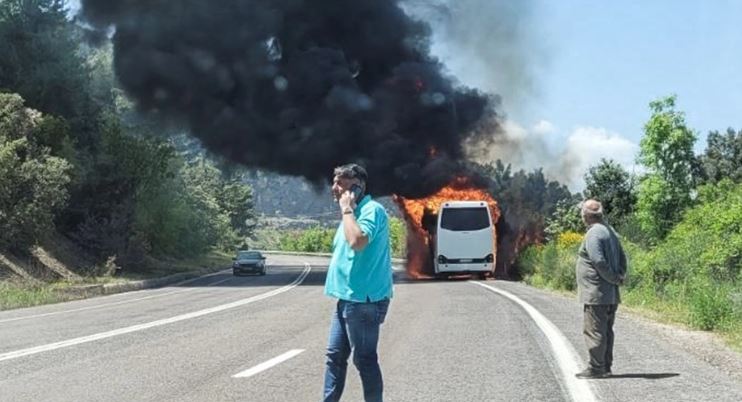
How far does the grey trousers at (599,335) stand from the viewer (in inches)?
336

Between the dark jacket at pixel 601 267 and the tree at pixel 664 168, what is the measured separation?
30.9m

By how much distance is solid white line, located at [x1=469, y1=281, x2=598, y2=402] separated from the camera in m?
7.67

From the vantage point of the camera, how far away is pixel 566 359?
32.3ft

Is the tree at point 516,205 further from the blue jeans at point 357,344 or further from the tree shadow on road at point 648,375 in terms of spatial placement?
the blue jeans at point 357,344

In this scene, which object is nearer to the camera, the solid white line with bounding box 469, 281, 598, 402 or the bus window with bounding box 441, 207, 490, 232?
the solid white line with bounding box 469, 281, 598, 402

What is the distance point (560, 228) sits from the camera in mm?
48969

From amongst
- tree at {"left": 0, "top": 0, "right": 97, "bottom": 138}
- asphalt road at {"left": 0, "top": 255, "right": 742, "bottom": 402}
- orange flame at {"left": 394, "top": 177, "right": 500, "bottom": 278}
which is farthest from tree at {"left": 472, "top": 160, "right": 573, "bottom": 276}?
asphalt road at {"left": 0, "top": 255, "right": 742, "bottom": 402}

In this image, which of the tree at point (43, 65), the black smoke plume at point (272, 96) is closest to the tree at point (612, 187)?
the black smoke plume at point (272, 96)

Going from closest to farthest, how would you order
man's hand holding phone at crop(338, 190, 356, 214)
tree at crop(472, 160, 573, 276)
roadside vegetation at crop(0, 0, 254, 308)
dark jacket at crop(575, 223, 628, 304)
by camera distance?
man's hand holding phone at crop(338, 190, 356, 214), dark jacket at crop(575, 223, 628, 304), roadside vegetation at crop(0, 0, 254, 308), tree at crop(472, 160, 573, 276)

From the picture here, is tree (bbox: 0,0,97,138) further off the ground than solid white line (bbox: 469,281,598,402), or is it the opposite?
tree (bbox: 0,0,97,138)

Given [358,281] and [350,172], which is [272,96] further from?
[358,281]

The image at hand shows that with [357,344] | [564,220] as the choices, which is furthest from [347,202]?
[564,220]

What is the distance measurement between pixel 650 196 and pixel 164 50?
2450 cm

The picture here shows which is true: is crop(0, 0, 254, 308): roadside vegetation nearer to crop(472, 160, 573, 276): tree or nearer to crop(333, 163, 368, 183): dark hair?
crop(472, 160, 573, 276): tree
